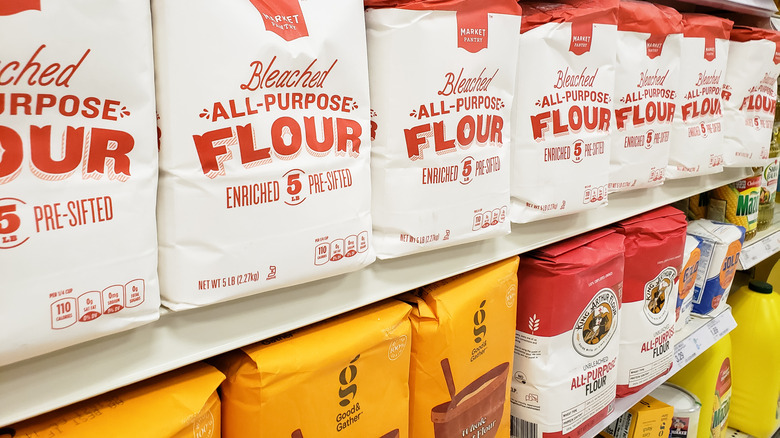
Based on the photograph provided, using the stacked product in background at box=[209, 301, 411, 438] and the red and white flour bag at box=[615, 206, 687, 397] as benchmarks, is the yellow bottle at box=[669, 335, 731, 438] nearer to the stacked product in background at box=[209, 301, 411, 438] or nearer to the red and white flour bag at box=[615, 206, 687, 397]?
the red and white flour bag at box=[615, 206, 687, 397]

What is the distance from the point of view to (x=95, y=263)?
51 centimetres

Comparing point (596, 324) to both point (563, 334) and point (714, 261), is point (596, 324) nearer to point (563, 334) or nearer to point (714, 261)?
point (563, 334)

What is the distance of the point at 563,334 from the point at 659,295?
0.42 metres

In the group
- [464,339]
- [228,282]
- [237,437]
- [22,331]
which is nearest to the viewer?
[22,331]

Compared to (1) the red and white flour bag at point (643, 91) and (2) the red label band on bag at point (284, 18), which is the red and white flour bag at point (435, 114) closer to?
(2) the red label band on bag at point (284, 18)

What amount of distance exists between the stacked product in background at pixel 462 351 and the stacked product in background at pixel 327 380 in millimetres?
45

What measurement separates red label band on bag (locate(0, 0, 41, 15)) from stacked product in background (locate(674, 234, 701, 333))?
1634 mm

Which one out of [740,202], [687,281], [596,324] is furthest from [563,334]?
[740,202]

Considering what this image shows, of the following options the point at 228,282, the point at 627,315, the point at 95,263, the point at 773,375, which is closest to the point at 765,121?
the point at 627,315

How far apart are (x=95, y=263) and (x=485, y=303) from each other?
0.69 meters

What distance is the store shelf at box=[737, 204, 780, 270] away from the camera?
1894 millimetres

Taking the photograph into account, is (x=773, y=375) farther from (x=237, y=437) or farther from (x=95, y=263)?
(x=95, y=263)

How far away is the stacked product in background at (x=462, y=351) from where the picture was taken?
925 mm

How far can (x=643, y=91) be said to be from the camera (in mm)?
1213
